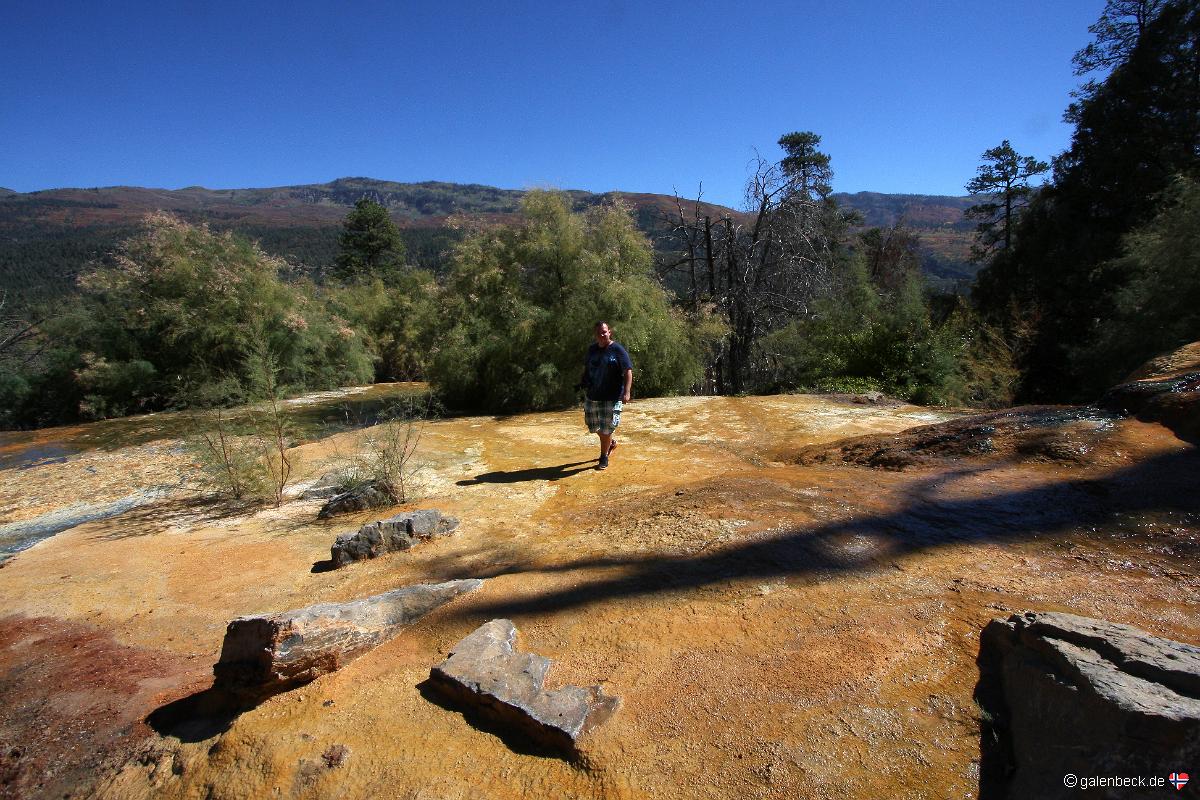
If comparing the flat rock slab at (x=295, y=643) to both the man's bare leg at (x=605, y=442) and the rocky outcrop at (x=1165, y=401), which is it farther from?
the rocky outcrop at (x=1165, y=401)

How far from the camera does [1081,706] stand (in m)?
1.59

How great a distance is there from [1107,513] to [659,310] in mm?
8945

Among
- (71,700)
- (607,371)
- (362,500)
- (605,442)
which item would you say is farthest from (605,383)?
(71,700)

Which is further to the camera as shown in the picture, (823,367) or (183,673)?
(823,367)

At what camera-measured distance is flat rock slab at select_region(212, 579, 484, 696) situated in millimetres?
2303

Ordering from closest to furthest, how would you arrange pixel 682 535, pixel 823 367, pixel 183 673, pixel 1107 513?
pixel 183 673 < pixel 1107 513 < pixel 682 535 < pixel 823 367

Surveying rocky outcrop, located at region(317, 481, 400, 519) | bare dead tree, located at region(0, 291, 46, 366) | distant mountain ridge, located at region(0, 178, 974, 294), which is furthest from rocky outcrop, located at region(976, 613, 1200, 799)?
bare dead tree, located at region(0, 291, 46, 366)

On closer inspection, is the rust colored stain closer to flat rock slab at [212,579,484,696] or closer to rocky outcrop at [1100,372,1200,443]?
flat rock slab at [212,579,484,696]

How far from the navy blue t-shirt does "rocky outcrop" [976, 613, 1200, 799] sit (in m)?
4.30

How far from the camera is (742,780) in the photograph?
5.67ft

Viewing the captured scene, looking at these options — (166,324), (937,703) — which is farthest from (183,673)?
(166,324)

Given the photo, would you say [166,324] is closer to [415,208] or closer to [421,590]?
[421,590]

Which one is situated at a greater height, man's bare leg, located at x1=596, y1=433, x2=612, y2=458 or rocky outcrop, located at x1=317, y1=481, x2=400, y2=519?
man's bare leg, located at x1=596, y1=433, x2=612, y2=458

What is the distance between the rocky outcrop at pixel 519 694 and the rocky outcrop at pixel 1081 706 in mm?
1202
